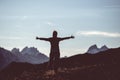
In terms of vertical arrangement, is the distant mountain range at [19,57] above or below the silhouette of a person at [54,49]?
below

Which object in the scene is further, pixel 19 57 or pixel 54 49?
pixel 19 57

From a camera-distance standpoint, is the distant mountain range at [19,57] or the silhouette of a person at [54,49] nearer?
the silhouette of a person at [54,49]

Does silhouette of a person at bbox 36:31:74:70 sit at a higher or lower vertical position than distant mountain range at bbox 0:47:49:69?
higher

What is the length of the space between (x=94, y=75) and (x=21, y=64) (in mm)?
18257

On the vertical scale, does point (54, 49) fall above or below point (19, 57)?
above

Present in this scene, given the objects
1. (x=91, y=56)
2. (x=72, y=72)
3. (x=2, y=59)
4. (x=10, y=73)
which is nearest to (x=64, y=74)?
(x=72, y=72)

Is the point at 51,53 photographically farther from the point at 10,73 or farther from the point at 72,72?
the point at 10,73

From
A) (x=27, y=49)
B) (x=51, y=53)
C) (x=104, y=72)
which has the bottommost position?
(x=27, y=49)

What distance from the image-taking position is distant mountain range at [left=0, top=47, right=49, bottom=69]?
10131cm

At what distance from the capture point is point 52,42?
53.6 feet

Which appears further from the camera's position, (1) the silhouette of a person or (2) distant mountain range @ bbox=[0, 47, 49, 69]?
(2) distant mountain range @ bbox=[0, 47, 49, 69]

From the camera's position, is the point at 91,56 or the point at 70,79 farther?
the point at 91,56

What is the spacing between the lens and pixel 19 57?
129 m

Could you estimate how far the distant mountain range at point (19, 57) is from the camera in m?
101
